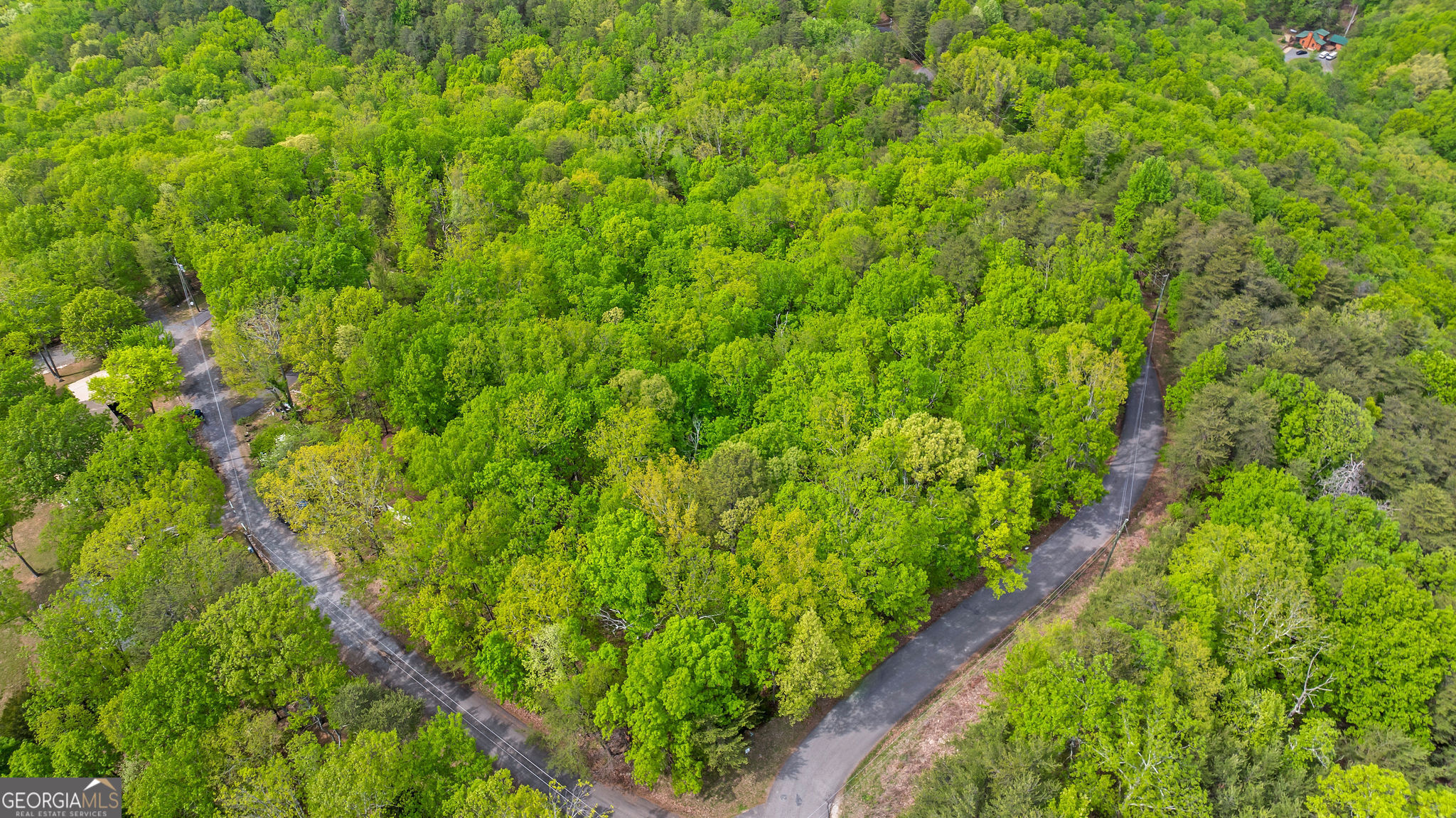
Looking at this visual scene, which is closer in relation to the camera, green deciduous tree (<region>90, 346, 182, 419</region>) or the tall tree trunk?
green deciduous tree (<region>90, 346, 182, 419</region>)

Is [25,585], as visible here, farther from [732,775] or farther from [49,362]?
[732,775]

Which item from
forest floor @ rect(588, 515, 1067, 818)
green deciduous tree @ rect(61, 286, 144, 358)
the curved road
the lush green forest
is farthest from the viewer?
green deciduous tree @ rect(61, 286, 144, 358)

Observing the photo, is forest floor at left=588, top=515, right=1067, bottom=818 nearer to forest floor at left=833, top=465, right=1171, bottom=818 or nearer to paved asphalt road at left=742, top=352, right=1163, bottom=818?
paved asphalt road at left=742, top=352, right=1163, bottom=818

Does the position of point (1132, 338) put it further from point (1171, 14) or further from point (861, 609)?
point (1171, 14)

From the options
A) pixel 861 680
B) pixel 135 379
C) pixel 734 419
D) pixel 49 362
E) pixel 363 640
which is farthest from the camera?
pixel 49 362

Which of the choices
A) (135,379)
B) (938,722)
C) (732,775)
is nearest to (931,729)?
(938,722)

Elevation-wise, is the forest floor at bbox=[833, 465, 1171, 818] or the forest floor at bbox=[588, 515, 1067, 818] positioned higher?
the forest floor at bbox=[833, 465, 1171, 818]

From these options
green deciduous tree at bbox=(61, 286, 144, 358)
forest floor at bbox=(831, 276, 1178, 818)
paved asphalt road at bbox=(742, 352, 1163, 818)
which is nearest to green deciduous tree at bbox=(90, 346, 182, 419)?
green deciduous tree at bbox=(61, 286, 144, 358)

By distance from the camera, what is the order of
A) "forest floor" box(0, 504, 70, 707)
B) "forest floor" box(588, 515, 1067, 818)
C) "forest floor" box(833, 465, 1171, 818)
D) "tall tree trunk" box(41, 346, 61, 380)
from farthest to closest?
"tall tree trunk" box(41, 346, 61, 380), "forest floor" box(0, 504, 70, 707), "forest floor" box(588, 515, 1067, 818), "forest floor" box(833, 465, 1171, 818)
